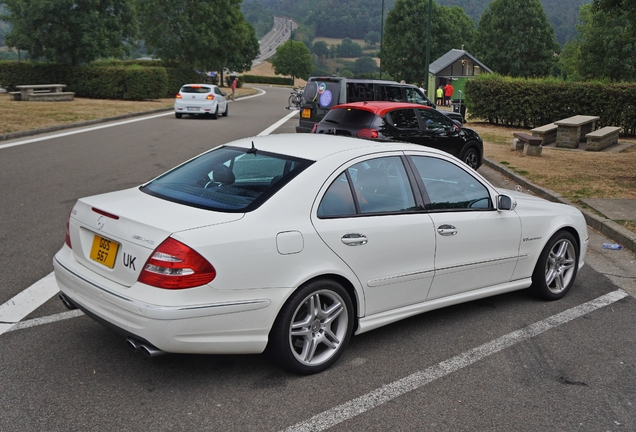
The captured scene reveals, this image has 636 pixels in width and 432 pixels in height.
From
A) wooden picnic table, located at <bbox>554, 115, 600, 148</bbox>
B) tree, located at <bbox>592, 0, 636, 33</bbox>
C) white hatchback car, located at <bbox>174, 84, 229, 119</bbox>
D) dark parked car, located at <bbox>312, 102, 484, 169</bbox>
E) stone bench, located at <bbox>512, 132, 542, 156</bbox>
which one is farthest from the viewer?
white hatchback car, located at <bbox>174, 84, 229, 119</bbox>

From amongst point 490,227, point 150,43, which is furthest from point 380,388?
point 150,43

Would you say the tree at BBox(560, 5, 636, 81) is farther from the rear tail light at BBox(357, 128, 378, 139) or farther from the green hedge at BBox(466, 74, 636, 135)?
the rear tail light at BBox(357, 128, 378, 139)

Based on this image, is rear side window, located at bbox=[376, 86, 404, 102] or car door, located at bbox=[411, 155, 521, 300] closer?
car door, located at bbox=[411, 155, 521, 300]

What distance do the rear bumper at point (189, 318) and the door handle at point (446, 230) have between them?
144 cm

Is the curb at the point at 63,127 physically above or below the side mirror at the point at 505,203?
below

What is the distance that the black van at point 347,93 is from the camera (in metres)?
17.2

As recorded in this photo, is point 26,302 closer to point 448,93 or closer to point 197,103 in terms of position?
point 197,103

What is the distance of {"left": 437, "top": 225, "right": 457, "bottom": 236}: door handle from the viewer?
4824 millimetres

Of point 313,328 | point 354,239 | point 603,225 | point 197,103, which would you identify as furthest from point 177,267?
point 197,103

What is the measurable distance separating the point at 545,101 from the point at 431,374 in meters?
21.4

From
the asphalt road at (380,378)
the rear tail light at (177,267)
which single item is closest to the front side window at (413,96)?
the asphalt road at (380,378)

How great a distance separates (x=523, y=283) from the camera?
221 inches

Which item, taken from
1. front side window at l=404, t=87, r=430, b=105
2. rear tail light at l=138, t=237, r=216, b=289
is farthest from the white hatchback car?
rear tail light at l=138, t=237, r=216, b=289

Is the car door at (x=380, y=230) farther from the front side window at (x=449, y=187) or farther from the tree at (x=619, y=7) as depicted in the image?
the tree at (x=619, y=7)
